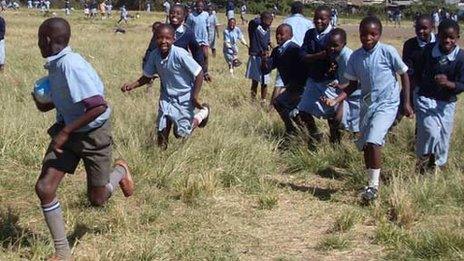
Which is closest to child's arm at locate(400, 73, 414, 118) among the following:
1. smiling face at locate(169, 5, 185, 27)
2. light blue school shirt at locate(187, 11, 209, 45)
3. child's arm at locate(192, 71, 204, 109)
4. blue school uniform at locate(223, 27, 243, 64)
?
child's arm at locate(192, 71, 204, 109)

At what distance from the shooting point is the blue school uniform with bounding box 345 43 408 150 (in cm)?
595

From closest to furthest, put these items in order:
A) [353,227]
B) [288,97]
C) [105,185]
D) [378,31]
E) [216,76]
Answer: [105,185] < [353,227] < [378,31] < [288,97] < [216,76]

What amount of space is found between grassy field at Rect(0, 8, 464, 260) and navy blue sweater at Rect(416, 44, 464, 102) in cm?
70

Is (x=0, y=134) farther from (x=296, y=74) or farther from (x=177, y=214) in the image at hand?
(x=296, y=74)

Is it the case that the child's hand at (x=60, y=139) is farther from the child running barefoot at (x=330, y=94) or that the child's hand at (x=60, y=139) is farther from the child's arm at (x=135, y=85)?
the child running barefoot at (x=330, y=94)

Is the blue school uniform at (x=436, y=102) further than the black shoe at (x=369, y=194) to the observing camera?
Yes

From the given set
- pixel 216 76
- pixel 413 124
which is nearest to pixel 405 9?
pixel 216 76

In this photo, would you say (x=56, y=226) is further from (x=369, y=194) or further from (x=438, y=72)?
(x=438, y=72)

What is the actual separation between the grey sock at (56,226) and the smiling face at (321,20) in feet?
12.9

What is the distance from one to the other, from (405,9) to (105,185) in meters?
78.1

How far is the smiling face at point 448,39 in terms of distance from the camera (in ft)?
20.5

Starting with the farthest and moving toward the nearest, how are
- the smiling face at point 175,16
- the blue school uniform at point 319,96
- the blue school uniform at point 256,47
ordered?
1. the blue school uniform at point 256,47
2. the smiling face at point 175,16
3. the blue school uniform at point 319,96

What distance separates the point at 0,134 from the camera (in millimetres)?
6820

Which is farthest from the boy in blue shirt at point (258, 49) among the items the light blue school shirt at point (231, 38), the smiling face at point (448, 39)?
the smiling face at point (448, 39)
